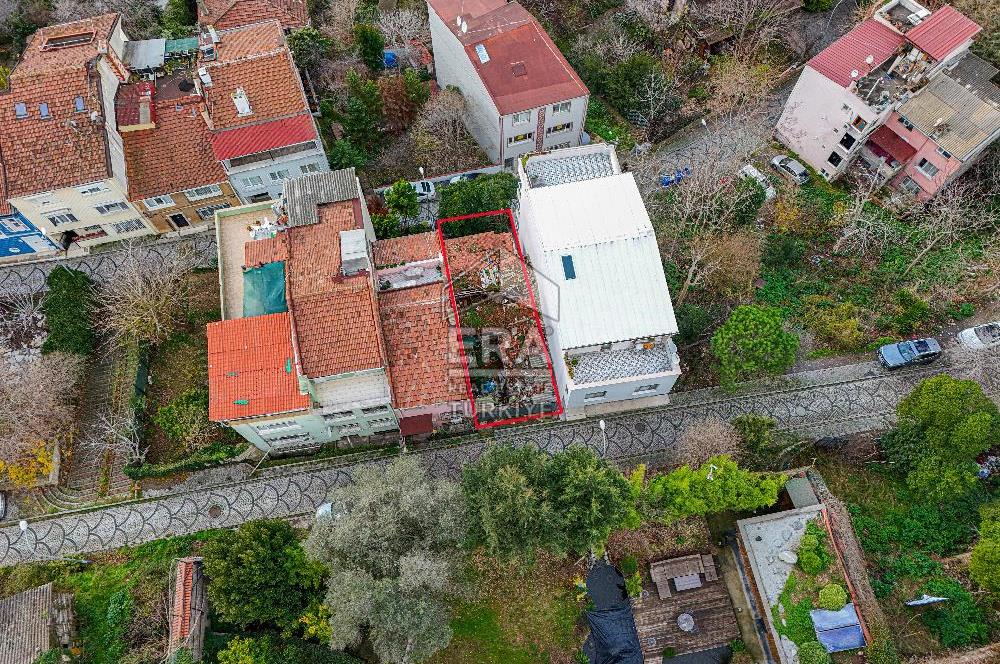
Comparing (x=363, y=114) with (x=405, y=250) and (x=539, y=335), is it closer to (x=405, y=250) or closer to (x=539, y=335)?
(x=405, y=250)

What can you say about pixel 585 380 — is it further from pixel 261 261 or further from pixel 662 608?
pixel 261 261

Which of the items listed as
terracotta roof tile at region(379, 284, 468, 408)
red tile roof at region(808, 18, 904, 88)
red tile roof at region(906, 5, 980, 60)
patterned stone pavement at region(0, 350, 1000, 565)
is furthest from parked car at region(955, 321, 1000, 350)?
terracotta roof tile at region(379, 284, 468, 408)

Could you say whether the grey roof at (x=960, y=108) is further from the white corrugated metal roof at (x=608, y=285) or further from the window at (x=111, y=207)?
the window at (x=111, y=207)

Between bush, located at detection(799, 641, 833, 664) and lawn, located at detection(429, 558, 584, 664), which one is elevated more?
lawn, located at detection(429, 558, 584, 664)

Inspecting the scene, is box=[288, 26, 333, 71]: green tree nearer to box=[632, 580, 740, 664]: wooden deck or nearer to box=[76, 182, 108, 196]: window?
box=[76, 182, 108, 196]: window

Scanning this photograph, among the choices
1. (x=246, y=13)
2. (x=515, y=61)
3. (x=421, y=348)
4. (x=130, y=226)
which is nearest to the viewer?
(x=421, y=348)

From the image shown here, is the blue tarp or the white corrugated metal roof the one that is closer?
the blue tarp

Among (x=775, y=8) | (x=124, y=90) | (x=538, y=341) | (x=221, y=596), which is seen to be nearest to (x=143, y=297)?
(x=124, y=90)

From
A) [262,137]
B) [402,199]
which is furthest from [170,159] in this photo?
[402,199]
